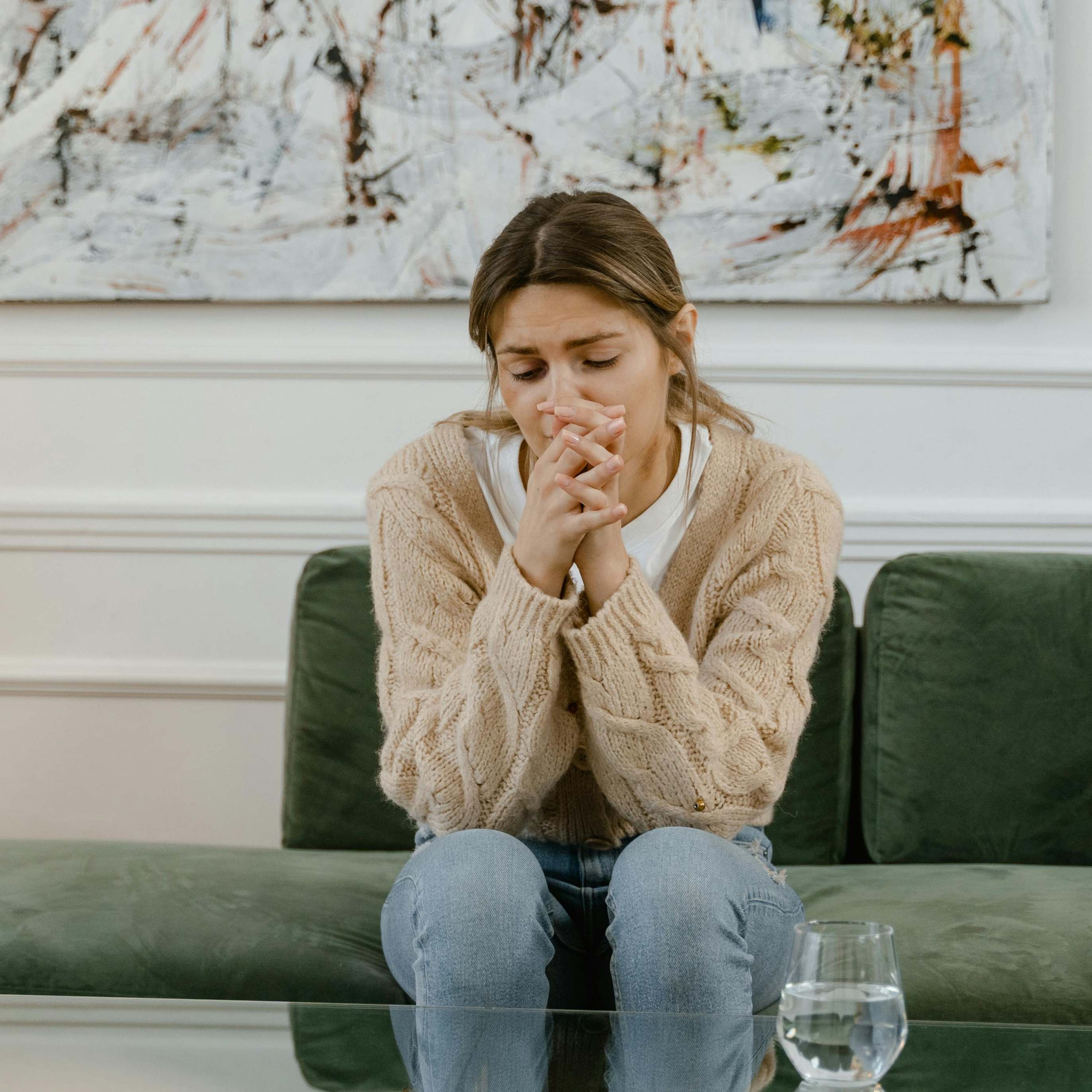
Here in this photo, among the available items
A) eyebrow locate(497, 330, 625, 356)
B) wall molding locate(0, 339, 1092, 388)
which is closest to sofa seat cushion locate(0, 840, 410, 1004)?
eyebrow locate(497, 330, 625, 356)

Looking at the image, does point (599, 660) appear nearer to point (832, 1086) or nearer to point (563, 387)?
point (563, 387)

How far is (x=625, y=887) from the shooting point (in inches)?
43.1

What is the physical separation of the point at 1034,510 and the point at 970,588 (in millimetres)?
490

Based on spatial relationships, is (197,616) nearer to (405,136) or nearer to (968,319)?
(405,136)

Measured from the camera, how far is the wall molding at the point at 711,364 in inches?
85.7

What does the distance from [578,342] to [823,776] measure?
30.1 inches

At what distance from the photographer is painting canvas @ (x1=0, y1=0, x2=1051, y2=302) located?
2143mm

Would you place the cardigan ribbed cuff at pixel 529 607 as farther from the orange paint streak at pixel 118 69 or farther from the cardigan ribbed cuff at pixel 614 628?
the orange paint streak at pixel 118 69

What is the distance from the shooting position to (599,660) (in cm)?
122

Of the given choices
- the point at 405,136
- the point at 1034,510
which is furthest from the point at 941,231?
Answer: the point at 405,136

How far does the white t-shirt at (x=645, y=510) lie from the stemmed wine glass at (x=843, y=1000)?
2.33 feet

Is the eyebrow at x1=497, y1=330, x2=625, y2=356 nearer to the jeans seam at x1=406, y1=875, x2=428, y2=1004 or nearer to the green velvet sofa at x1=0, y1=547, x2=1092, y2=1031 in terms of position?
the jeans seam at x1=406, y1=875, x2=428, y2=1004

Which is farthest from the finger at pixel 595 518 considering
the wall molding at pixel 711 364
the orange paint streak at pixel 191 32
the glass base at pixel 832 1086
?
the orange paint streak at pixel 191 32

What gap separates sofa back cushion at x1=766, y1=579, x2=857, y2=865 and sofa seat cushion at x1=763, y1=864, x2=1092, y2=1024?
0.11m
